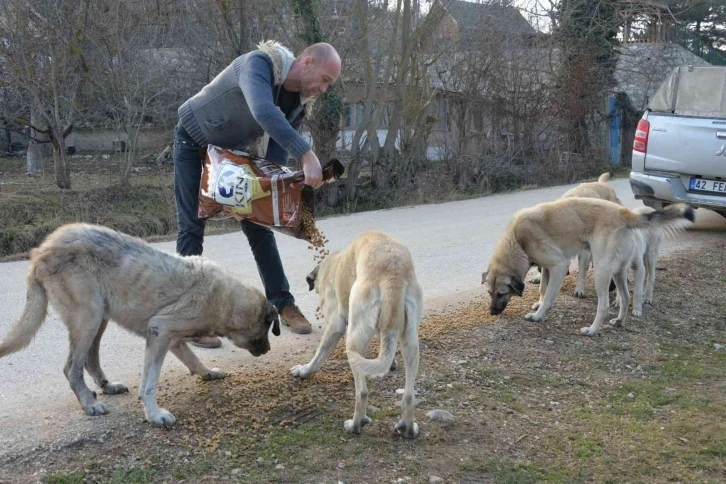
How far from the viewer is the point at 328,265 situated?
207 inches

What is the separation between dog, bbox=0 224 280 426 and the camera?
4164 millimetres

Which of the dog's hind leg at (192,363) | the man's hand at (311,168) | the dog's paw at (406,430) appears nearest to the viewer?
the dog's paw at (406,430)

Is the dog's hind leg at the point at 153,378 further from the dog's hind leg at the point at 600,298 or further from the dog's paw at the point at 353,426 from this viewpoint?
the dog's hind leg at the point at 600,298

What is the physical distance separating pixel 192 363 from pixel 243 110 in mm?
1830

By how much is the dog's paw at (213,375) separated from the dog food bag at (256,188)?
1.08 m

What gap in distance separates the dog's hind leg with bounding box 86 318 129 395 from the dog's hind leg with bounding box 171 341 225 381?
41cm

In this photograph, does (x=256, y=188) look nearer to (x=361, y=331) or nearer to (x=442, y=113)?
(x=361, y=331)

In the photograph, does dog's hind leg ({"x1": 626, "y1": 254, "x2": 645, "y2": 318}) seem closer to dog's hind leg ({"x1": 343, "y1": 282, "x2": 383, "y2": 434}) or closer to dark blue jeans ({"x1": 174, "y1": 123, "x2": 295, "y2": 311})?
dog's hind leg ({"x1": 343, "y1": 282, "x2": 383, "y2": 434})

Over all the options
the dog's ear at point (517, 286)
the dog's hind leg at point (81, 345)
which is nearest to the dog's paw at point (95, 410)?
the dog's hind leg at point (81, 345)

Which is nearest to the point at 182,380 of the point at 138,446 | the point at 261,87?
the point at 138,446

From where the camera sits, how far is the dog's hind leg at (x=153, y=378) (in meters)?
4.14

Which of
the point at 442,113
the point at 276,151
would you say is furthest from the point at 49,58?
the point at 276,151

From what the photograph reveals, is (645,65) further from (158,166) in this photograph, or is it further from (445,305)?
(445,305)

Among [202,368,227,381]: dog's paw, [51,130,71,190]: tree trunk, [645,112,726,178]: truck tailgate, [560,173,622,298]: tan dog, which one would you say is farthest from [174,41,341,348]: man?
[51,130,71,190]: tree trunk
